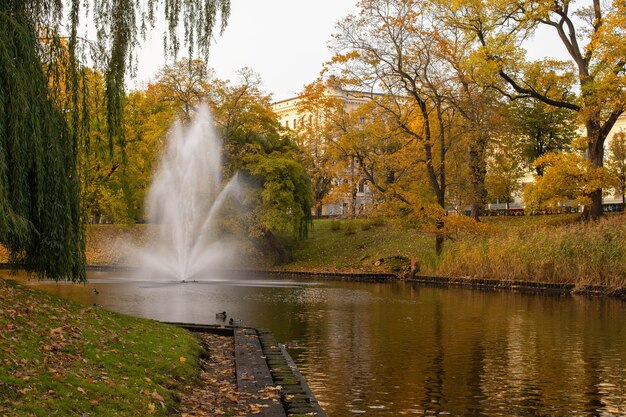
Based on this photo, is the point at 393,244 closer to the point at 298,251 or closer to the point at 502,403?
the point at 298,251

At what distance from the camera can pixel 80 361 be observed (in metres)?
8.83

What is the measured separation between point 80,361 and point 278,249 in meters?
39.9

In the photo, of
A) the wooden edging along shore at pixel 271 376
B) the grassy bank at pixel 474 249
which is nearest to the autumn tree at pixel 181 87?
the grassy bank at pixel 474 249

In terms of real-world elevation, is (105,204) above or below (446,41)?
below

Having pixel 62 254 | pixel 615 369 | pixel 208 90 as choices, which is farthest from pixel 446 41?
pixel 62 254

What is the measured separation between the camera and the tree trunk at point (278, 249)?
48062 mm

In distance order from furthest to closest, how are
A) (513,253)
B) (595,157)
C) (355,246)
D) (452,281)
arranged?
1. (355,246)
2. (595,157)
3. (452,281)
4. (513,253)

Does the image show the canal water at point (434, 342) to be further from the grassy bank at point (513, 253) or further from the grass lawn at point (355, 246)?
the grass lawn at point (355, 246)

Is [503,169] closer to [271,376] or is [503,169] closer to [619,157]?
[619,157]

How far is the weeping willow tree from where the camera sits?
35.8 feet

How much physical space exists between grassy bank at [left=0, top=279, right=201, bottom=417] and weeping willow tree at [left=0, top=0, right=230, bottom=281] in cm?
92

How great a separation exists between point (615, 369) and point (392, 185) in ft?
87.8

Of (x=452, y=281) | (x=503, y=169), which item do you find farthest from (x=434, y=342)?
(x=503, y=169)

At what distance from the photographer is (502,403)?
10547 millimetres
